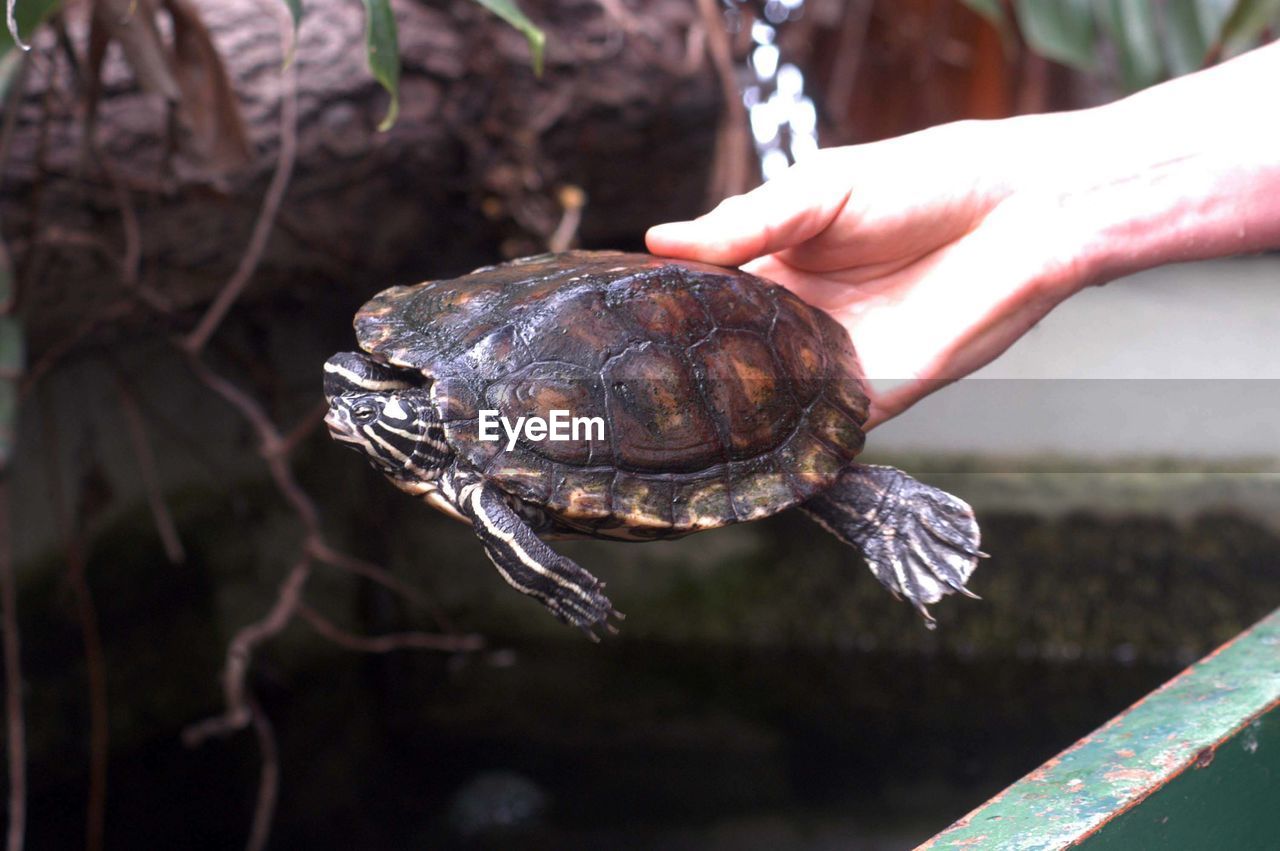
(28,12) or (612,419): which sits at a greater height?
(28,12)

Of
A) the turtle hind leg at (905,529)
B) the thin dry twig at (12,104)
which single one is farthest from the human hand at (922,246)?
the thin dry twig at (12,104)

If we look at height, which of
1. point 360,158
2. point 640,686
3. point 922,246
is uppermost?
point 922,246

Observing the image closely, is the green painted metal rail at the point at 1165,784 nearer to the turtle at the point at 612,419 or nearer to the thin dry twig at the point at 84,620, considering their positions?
the turtle at the point at 612,419

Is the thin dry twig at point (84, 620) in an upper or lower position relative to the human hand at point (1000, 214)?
lower

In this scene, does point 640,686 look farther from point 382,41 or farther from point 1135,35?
point 382,41

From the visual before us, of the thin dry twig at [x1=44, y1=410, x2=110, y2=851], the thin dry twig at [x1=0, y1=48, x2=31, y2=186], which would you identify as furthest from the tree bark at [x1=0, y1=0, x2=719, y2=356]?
the thin dry twig at [x1=44, y1=410, x2=110, y2=851]

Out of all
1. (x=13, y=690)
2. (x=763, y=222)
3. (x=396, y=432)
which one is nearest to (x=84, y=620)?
(x=13, y=690)

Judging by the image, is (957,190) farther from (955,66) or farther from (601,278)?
(955,66)
